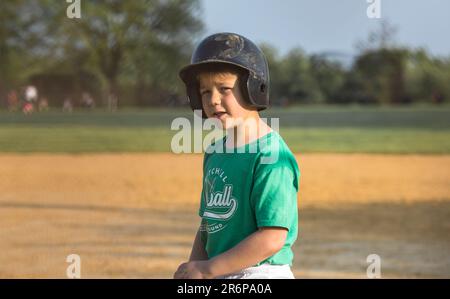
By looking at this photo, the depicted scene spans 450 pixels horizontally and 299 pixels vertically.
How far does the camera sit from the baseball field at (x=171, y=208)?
5715 millimetres

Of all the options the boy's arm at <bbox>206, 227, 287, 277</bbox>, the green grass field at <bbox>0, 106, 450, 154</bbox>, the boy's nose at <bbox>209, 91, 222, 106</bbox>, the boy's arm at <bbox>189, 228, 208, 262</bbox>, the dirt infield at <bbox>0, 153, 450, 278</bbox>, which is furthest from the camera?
the green grass field at <bbox>0, 106, 450, 154</bbox>

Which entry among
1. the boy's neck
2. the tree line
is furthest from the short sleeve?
the tree line

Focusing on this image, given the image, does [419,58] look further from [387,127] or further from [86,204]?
[86,204]

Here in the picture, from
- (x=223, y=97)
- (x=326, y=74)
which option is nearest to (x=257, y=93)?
(x=223, y=97)

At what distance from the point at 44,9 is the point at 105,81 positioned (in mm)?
5923

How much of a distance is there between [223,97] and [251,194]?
0.80 feet

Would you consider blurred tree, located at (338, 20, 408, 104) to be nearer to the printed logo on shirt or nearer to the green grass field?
the green grass field

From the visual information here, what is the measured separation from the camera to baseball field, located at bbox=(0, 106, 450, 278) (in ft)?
18.7

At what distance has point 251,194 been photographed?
1820 mm

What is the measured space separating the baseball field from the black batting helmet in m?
0.91

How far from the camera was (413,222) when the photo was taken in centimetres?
770

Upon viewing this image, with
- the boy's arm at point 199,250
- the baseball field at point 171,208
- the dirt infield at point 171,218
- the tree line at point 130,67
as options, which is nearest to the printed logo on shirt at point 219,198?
the boy's arm at point 199,250

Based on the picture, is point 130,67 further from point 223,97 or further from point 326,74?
point 223,97
